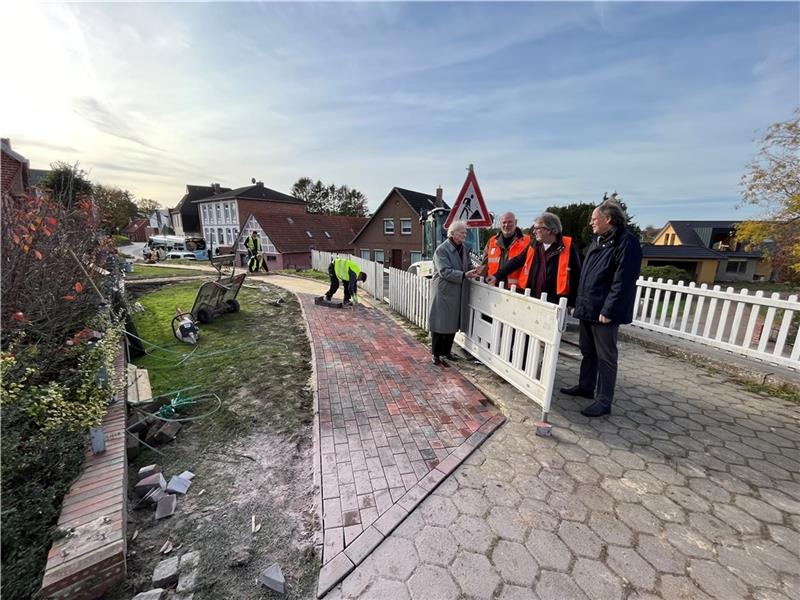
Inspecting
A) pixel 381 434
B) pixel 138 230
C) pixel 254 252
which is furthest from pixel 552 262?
pixel 138 230

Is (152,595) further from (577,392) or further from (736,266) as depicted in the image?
(736,266)

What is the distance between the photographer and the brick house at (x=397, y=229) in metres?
27.9

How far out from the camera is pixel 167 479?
254 centimetres

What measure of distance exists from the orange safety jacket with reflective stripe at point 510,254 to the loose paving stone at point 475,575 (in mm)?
2934

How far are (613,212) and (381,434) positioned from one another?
117 inches

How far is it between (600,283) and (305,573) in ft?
10.8

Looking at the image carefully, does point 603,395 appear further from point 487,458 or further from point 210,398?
point 210,398

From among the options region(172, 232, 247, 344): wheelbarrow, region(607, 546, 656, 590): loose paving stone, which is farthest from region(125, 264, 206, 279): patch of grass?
region(607, 546, 656, 590): loose paving stone

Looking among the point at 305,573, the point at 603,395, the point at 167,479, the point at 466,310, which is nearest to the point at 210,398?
the point at 167,479

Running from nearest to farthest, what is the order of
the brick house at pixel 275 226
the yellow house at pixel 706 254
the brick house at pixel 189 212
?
the brick house at pixel 275 226 < the yellow house at pixel 706 254 < the brick house at pixel 189 212

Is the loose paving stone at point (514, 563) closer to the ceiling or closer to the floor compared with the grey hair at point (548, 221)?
closer to the floor

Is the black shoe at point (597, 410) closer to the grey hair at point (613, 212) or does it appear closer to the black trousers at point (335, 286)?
the grey hair at point (613, 212)

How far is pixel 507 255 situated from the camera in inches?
170

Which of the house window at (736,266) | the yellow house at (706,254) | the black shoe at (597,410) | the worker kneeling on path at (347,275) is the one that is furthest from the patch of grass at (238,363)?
the house window at (736,266)
